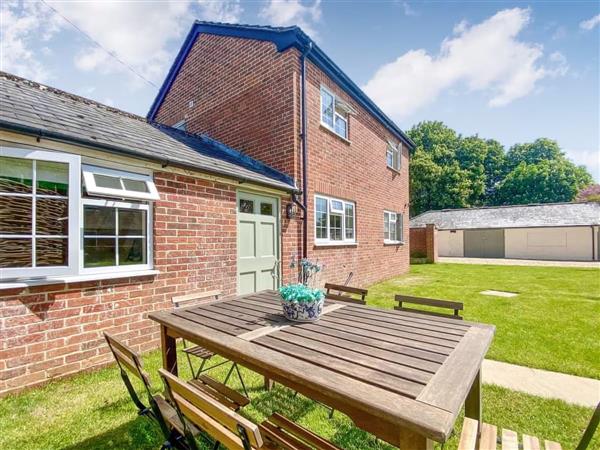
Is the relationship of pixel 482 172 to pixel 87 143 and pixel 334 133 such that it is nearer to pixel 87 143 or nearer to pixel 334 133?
pixel 334 133

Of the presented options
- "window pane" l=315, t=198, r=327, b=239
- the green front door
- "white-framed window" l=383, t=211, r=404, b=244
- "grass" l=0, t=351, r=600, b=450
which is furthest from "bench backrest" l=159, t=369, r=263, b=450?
"white-framed window" l=383, t=211, r=404, b=244

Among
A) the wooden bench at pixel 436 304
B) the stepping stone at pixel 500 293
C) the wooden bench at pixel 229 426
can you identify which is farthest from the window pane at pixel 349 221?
the wooden bench at pixel 229 426

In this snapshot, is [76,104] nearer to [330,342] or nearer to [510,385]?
[330,342]

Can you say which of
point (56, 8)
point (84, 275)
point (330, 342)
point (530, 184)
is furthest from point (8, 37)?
point (530, 184)

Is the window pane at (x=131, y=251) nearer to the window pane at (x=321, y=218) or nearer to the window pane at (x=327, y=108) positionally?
the window pane at (x=321, y=218)

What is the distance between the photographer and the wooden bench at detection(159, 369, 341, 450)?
1287mm

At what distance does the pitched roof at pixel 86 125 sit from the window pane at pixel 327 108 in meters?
2.62

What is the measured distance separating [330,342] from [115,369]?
3663 mm

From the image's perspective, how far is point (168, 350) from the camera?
116 inches

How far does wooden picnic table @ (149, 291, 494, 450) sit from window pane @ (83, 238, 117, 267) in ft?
6.07

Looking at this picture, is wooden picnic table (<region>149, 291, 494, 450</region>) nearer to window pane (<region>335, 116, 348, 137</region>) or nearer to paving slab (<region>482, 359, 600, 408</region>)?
paving slab (<region>482, 359, 600, 408</region>)

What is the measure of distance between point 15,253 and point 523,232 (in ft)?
98.4

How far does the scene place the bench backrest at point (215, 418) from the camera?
1256 millimetres

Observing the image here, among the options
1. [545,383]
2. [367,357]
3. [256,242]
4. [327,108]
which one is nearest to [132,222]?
Result: [256,242]
